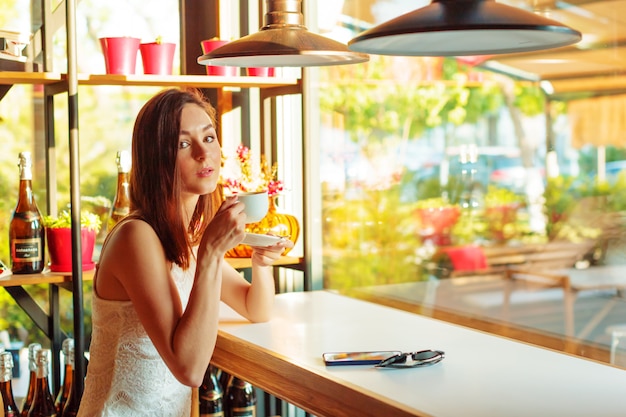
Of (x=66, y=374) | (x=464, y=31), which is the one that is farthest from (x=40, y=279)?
(x=464, y=31)

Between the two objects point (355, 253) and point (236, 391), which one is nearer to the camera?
point (236, 391)

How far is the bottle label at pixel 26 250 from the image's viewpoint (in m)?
2.42

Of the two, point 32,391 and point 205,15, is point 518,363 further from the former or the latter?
point 205,15

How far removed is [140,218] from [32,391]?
941 mm

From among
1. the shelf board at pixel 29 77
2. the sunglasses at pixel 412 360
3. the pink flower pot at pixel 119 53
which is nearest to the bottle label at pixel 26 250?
the shelf board at pixel 29 77

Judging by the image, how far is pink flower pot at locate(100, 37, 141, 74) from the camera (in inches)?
98.6

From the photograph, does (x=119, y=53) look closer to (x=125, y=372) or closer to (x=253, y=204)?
(x=253, y=204)

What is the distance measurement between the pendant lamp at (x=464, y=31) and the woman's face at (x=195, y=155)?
57 centimetres

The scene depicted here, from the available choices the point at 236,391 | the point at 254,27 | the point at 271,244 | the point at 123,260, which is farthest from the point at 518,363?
the point at 254,27

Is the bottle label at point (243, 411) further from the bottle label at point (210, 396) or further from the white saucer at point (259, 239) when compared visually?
the white saucer at point (259, 239)

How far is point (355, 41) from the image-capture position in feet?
4.76

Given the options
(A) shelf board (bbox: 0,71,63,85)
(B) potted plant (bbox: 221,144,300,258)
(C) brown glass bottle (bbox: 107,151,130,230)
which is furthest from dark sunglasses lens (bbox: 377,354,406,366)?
(A) shelf board (bbox: 0,71,63,85)

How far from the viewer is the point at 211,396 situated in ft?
8.75

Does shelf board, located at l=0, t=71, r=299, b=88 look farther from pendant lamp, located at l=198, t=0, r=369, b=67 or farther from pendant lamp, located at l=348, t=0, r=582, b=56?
pendant lamp, located at l=348, t=0, r=582, b=56
